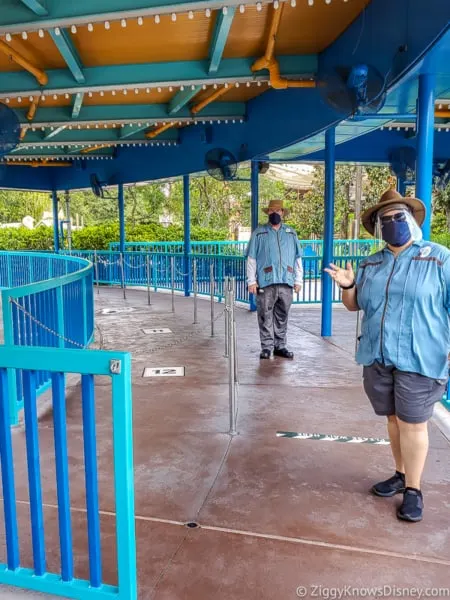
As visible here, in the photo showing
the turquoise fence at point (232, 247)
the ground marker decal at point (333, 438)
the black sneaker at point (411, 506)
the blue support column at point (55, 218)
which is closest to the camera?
the black sneaker at point (411, 506)

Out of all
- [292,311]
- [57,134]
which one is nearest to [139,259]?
[57,134]

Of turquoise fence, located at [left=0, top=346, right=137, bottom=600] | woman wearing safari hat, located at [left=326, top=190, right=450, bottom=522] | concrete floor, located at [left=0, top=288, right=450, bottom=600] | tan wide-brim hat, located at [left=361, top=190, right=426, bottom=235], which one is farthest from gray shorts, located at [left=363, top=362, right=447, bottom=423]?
turquoise fence, located at [left=0, top=346, right=137, bottom=600]

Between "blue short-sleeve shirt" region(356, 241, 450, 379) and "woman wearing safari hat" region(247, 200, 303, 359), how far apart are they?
336 centimetres

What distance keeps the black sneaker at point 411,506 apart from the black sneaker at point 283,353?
3.74 metres

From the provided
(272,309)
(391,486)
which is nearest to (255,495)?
(391,486)

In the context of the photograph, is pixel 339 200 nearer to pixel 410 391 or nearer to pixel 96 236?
pixel 96 236

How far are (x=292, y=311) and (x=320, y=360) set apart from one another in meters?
4.15

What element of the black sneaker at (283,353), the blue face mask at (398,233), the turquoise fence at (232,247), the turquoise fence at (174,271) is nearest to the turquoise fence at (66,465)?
the blue face mask at (398,233)

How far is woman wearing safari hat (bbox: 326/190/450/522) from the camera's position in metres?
3.03

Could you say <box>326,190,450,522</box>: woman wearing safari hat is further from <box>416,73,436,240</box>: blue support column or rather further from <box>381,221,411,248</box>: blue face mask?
<box>416,73,436,240</box>: blue support column

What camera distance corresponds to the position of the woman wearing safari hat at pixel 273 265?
6574 mm

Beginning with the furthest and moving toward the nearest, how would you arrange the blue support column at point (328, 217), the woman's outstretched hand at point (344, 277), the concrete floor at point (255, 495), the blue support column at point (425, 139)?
the blue support column at point (328, 217) < the blue support column at point (425, 139) < the woman's outstretched hand at point (344, 277) < the concrete floor at point (255, 495)

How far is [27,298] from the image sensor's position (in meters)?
4.85

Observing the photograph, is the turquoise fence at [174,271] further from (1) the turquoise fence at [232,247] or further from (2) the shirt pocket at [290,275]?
(2) the shirt pocket at [290,275]
